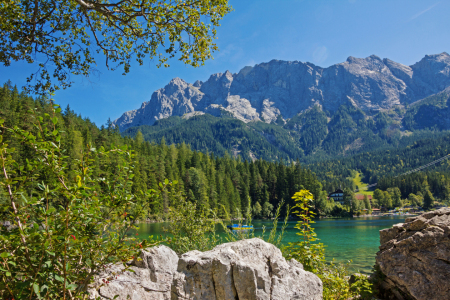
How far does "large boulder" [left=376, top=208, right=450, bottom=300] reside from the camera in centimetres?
483

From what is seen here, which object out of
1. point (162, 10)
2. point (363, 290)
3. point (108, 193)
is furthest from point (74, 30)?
point (363, 290)

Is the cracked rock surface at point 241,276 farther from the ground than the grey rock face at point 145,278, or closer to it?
Answer: farther from the ground

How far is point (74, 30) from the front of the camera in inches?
308

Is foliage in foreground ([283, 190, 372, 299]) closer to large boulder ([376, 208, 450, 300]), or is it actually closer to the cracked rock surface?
large boulder ([376, 208, 450, 300])

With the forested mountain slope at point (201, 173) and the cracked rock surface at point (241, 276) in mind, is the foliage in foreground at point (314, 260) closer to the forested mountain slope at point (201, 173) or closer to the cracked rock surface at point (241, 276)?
the cracked rock surface at point (241, 276)

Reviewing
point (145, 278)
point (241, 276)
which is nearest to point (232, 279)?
point (241, 276)

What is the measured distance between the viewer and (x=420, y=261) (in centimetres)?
502

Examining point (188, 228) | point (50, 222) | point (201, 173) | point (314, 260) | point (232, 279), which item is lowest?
point (314, 260)

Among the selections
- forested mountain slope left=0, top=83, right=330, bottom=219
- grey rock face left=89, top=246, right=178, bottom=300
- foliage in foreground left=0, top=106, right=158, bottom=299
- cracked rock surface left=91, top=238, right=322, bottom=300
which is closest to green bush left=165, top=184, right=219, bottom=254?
grey rock face left=89, top=246, right=178, bottom=300

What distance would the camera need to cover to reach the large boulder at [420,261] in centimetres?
483

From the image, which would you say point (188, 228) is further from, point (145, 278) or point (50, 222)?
point (50, 222)

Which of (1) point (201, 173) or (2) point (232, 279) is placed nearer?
(2) point (232, 279)

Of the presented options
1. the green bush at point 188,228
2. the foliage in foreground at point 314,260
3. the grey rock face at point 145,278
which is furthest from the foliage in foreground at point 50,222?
the green bush at point 188,228

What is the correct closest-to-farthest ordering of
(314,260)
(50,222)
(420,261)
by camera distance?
(50,222) < (420,261) < (314,260)
